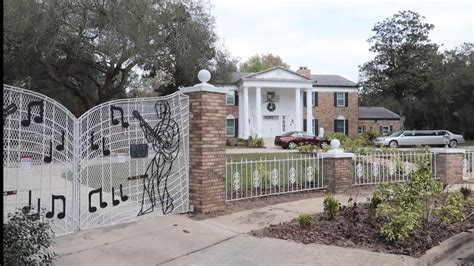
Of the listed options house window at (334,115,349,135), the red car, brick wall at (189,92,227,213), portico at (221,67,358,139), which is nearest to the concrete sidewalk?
brick wall at (189,92,227,213)

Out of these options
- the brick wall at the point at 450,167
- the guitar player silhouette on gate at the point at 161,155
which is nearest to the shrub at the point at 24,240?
the guitar player silhouette on gate at the point at 161,155

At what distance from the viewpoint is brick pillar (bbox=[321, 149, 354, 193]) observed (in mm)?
10266

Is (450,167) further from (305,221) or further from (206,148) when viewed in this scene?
(206,148)

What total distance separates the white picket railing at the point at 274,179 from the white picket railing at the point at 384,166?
4.64 feet

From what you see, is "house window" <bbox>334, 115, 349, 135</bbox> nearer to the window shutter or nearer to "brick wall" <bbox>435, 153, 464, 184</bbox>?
the window shutter

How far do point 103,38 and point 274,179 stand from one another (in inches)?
573

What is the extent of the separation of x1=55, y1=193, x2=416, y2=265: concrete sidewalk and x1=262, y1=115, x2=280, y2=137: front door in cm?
3379

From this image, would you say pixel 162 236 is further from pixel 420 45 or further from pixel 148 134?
pixel 420 45

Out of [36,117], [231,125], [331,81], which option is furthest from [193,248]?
[331,81]

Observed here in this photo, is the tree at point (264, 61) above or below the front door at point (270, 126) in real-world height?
above

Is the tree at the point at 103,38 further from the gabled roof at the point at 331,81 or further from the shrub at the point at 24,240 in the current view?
the gabled roof at the point at 331,81

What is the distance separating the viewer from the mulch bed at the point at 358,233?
19.5ft

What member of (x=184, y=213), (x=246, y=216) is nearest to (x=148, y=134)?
(x=184, y=213)

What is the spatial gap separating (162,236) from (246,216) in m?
1.83
